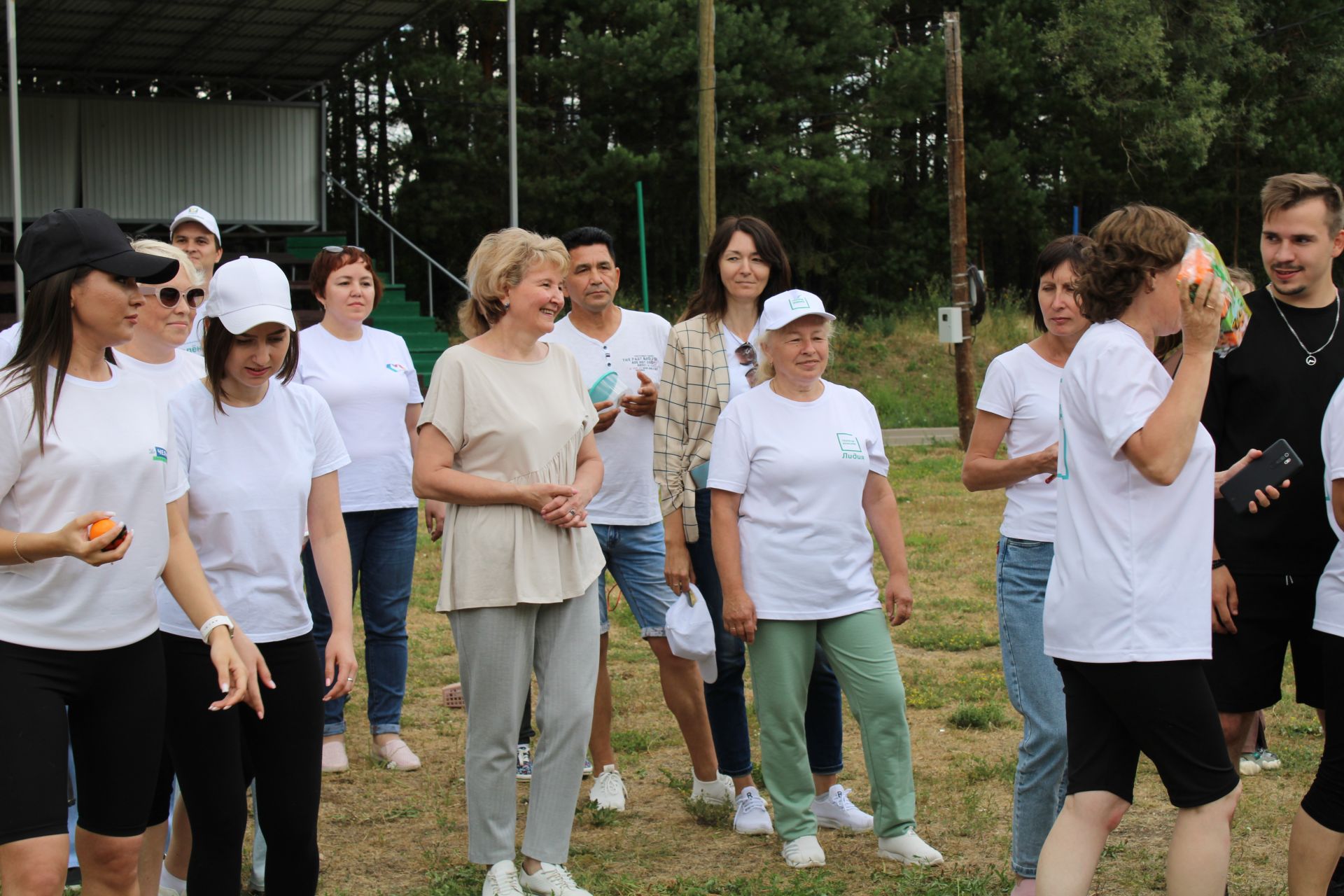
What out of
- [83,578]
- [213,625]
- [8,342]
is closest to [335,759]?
[8,342]

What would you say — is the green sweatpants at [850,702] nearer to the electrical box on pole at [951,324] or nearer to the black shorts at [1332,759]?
the black shorts at [1332,759]

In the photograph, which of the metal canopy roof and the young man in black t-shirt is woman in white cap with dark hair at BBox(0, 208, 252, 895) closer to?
the young man in black t-shirt

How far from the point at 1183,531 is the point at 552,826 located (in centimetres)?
213

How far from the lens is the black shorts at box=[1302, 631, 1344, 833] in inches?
136

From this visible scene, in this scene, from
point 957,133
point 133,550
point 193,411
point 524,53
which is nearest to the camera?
point 133,550

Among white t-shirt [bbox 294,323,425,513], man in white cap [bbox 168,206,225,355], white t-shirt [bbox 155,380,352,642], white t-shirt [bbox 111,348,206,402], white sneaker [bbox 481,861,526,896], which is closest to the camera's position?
white t-shirt [bbox 155,380,352,642]

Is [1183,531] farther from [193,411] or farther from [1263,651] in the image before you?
[193,411]

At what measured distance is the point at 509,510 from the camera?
4.13 m

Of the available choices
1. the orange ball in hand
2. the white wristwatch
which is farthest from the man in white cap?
the orange ball in hand

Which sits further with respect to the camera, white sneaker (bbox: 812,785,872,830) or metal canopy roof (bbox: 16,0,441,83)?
metal canopy roof (bbox: 16,0,441,83)

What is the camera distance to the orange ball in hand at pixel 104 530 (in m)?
2.69

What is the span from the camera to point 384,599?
5.77 m

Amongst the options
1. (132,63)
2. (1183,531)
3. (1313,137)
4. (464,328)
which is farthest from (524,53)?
(1183,531)

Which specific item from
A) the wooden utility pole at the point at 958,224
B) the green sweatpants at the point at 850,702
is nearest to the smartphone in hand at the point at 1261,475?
the green sweatpants at the point at 850,702
